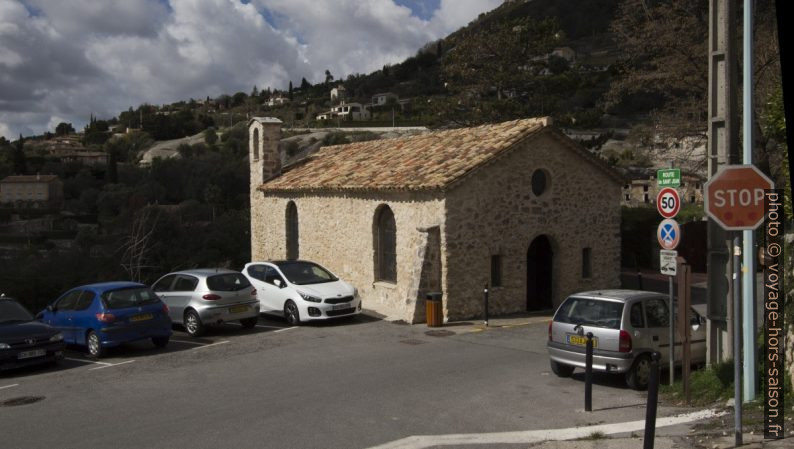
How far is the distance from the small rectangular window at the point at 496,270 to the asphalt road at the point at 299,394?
328cm

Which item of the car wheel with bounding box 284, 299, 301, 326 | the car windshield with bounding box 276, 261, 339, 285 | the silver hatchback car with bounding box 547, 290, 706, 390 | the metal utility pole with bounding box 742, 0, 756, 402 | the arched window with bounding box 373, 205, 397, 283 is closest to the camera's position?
the metal utility pole with bounding box 742, 0, 756, 402

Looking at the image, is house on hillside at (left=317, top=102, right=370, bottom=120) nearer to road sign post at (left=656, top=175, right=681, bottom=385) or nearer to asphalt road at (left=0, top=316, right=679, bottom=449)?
asphalt road at (left=0, top=316, right=679, bottom=449)

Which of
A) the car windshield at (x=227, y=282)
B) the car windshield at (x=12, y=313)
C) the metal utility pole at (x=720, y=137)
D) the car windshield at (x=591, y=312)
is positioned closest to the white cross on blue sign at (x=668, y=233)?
the metal utility pole at (x=720, y=137)

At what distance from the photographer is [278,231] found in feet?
85.4

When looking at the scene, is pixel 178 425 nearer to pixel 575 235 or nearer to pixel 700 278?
pixel 575 235

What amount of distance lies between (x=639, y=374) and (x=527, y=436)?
314cm

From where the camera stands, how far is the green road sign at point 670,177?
10.4 metres

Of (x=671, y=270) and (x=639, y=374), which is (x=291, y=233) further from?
(x=671, y=270)

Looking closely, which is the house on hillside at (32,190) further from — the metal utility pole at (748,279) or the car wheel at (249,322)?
the metal utility pole at (748,279)

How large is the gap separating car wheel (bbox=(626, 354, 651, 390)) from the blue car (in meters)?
9.53

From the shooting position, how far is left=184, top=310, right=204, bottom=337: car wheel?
16.0m

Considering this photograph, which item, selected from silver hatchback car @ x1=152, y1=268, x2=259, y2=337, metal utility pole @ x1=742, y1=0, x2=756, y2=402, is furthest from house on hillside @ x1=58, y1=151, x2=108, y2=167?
metal utility pole @ x1=742, y1=0, x2=756, y2=402

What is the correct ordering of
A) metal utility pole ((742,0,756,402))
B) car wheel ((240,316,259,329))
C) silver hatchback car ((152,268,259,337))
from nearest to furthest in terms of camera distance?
metal utility pole ((742,0,756,402))
silver hatchback car ((152,268,259,337))
car wheel ((240,316,259,329))

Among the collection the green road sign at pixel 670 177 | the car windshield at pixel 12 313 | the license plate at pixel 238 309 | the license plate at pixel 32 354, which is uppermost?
the green road sign at pixel 670 177
